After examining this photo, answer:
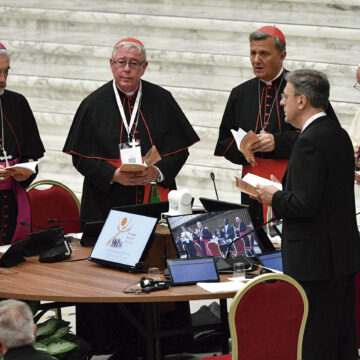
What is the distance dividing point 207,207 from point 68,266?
0.87 metres

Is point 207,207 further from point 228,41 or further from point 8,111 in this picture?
point 228,41

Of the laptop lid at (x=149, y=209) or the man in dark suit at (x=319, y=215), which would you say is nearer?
the man in dark suit at (x=319, y=215)

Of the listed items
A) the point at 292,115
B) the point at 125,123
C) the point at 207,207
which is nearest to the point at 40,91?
the point at 125,123

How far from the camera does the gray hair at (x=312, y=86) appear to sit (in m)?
4.38

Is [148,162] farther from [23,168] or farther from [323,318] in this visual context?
[323,318]

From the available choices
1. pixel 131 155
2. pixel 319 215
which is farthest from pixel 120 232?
pixel 319 215

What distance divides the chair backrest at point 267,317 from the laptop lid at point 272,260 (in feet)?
2.64

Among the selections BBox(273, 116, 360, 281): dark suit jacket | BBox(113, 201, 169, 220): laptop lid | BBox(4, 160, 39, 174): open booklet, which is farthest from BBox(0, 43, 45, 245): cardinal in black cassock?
BBox(273, 116, 360, 281): dark suit jacket

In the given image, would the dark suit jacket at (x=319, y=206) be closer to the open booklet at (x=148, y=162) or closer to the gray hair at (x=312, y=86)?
the gray hair at (x=312, y=86)

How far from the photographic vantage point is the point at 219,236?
502 cm

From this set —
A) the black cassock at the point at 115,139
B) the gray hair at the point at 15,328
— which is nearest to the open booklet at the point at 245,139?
the black cassock at the point at 115,139

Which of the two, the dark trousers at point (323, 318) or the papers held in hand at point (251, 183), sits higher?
the papers held in hand at point (251, 183)

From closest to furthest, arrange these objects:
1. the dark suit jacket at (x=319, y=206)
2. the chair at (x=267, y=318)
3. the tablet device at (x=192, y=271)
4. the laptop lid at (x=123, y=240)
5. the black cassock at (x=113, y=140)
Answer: the chair at (x=267, y=318) < the dark suit jacket at (x=319, y=206) < the tablet device at (x=192, y=271) < the laptop lid at (x=123, y=240) < the black cassock at (x=113, y=140)

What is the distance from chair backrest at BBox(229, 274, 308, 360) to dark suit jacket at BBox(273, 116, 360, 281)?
0.34m
